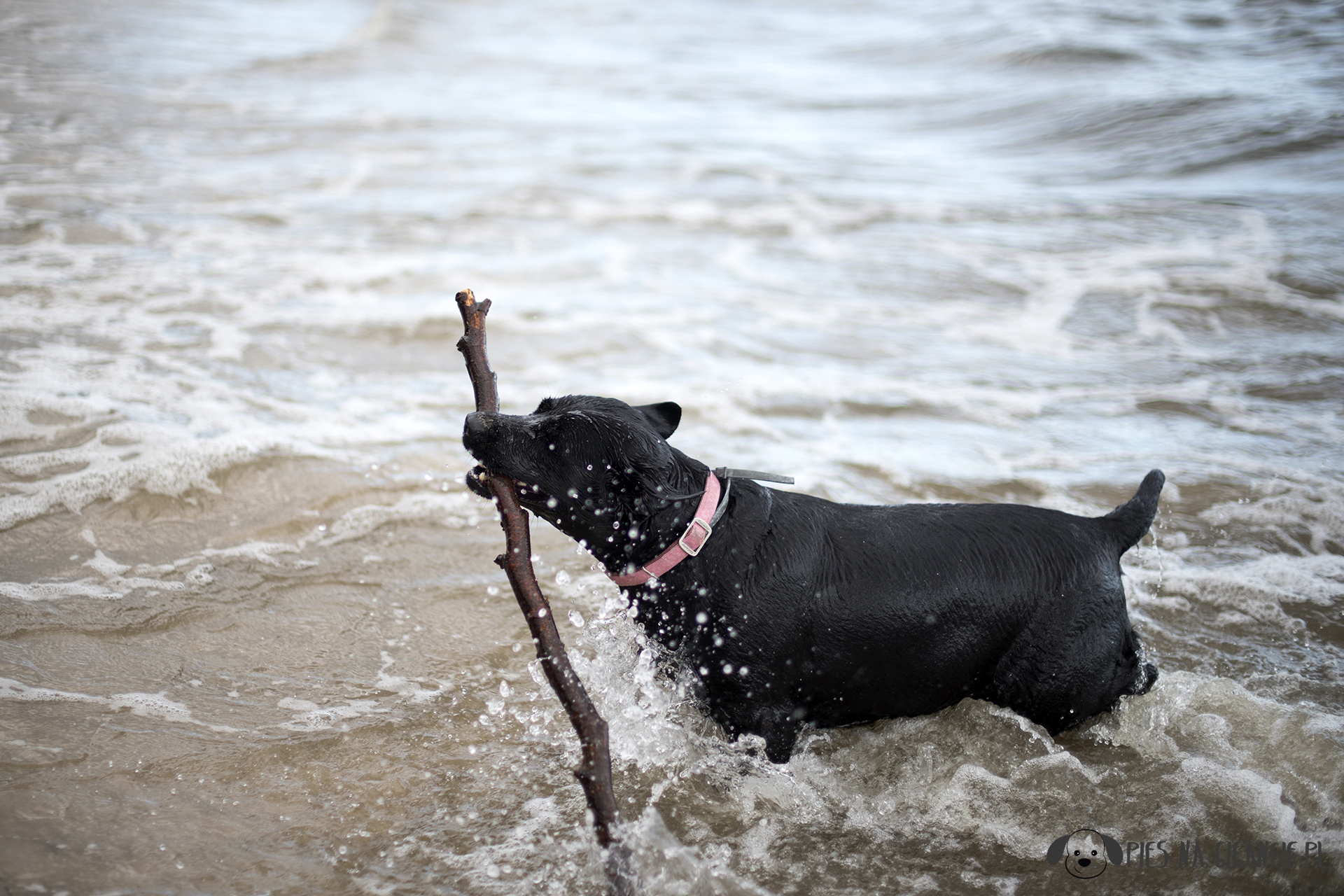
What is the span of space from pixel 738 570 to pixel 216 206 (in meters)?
8.98

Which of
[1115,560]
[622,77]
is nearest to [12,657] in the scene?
[1115,560]

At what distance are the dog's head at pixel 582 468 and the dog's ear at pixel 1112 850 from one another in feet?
6.66

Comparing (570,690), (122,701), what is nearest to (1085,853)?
(570,690)

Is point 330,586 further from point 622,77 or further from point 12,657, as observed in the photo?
point 622,77

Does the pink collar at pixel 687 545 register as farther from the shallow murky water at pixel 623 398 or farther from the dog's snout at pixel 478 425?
the dog's snout at pixel 478 425

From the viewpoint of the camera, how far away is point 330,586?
5078 millimetres

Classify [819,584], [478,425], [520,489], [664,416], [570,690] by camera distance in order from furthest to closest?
1. [664,416]
2. [819,584]
3. [520,489]
4. [478,425]
5. [570,690]

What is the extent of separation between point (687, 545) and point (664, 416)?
0.68 metres

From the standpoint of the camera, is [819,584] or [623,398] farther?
[623,398]

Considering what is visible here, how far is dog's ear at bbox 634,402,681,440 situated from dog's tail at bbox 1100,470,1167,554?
1.79 metres

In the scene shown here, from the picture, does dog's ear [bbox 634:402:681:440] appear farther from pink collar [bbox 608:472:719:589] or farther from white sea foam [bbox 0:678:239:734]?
white sea foam [bbox 0:678:239:734]

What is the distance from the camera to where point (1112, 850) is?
3672 millimetres

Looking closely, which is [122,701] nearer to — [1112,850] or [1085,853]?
[1085,853]

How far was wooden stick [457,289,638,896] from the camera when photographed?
3.06 meters
